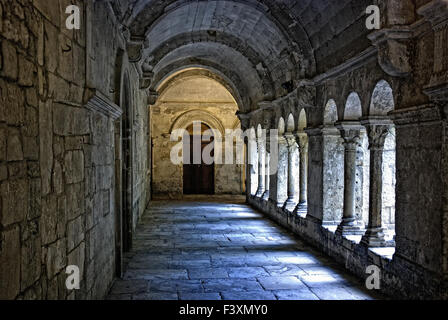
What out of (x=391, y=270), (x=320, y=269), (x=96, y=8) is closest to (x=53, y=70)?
(x=96, y=8)

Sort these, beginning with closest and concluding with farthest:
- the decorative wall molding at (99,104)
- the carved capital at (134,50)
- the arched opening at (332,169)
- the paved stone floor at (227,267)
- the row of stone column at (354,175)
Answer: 1. the decorative wall molding at (99,104)
2. the paved stone floor at (227,267)
3. the row of stone column at (354,175)
4. the carved capital at (134,50)
5. the arched opening at (332,169)

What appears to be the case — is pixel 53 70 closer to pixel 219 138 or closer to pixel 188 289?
pixel 188 289

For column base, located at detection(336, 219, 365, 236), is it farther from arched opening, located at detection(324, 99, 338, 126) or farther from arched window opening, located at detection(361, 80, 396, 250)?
arched opening, located at detection(324, 99, 338, 126)

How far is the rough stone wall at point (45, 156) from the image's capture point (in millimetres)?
1922

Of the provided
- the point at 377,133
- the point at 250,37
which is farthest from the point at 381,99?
the point at 250,37

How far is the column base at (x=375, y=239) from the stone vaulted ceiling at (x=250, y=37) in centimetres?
224

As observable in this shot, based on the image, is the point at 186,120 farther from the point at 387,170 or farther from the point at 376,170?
the point at 376,170

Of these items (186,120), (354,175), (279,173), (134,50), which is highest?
(134,50)

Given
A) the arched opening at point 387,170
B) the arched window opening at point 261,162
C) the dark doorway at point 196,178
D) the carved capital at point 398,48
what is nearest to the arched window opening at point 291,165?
the arched window opening at point 261,162

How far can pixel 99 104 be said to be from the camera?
147 inches

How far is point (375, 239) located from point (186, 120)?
1247 centimetres

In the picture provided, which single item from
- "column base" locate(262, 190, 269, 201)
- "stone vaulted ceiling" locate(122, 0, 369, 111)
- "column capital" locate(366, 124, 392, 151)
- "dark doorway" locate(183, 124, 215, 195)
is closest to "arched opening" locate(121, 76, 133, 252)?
"stone vaulted ceiling" locate(122, 0, 369, 111)

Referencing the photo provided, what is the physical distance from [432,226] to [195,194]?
13687mm

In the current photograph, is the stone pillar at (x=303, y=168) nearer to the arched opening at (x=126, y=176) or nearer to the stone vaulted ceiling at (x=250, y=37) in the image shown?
the stone vaulted ceiling at (x=250, y=37)
